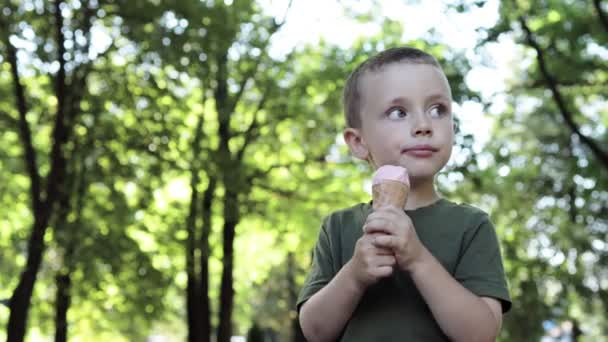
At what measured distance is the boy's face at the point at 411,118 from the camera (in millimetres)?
2078

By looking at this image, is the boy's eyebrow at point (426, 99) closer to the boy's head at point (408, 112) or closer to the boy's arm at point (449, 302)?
the boy's head at point (408, 112)

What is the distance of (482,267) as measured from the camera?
202 centimetres

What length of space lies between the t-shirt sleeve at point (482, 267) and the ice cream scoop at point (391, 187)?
9.2 inches

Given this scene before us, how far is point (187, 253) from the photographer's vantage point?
15023 millimetres

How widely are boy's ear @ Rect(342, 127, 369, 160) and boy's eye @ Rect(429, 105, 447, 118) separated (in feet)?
0.72

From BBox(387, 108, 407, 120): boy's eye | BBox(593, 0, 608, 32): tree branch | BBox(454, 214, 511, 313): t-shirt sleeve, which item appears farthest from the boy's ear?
A: BBox(593, 0, 608, 32): tree branch

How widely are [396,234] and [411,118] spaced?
1.23 feet

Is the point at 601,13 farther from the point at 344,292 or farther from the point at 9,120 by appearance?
the point at 344,292

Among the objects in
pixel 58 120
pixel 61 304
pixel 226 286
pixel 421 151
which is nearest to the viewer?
pixel 421 151

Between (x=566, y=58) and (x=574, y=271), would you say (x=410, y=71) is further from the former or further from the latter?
(x=574, y=271)

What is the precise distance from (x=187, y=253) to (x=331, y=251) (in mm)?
13080

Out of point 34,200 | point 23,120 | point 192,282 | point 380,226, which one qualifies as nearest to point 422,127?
point 380,226

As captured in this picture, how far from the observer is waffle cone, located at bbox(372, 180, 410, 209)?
6.31ft

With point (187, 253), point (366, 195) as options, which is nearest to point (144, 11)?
point (187, 253)
